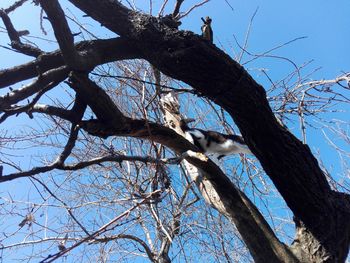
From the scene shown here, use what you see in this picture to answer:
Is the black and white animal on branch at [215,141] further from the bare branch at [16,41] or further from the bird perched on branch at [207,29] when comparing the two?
the bare branch at [16,41]

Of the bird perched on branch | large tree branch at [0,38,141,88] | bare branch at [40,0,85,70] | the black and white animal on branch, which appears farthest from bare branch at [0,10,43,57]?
the black and white animal on branch

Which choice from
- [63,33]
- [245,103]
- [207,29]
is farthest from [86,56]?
[245,103]

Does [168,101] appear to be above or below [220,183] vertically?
above

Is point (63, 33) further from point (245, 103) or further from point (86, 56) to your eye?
point (245, 103)

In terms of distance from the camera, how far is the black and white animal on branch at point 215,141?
430 cm

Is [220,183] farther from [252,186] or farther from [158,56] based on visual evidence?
[252,186]

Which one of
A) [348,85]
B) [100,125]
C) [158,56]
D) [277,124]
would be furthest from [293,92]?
[100,125]

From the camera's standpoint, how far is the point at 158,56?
2324 mm

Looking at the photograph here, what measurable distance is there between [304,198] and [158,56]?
4.61 feet

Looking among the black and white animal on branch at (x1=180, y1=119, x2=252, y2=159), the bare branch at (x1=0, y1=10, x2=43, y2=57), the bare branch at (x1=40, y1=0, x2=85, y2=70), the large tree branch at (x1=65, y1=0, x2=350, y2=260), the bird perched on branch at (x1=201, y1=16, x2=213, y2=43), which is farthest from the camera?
the black and white animal on branch at (x1=180, y1=119, x2=252, y2=159)

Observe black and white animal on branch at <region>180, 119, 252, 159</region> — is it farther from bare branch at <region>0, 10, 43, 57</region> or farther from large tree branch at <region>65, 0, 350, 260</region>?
bare branch at <region>0, 10, 43, 57</region>

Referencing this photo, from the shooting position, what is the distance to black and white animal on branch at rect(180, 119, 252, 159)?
4.30 metres

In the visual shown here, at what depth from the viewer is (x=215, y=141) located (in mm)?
4574

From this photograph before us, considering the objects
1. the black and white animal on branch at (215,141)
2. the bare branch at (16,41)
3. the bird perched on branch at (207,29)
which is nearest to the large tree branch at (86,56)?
the bare branch at (16,41)
